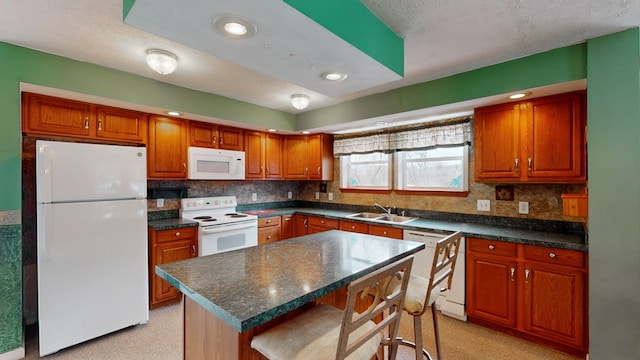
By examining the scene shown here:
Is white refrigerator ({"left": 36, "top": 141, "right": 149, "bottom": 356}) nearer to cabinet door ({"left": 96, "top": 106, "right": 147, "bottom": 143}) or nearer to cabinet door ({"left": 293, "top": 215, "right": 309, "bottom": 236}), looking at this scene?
cabinet door ({"left": 96, "top": 106, "right": 147, "bottom": 143})

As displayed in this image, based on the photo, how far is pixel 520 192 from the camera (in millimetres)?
2811

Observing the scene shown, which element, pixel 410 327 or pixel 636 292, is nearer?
pixel 636 292

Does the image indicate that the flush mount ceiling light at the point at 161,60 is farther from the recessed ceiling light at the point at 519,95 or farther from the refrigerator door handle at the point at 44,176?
the recessed ceiling light at the point at 519,95

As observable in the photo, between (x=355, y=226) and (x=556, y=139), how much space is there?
211cm

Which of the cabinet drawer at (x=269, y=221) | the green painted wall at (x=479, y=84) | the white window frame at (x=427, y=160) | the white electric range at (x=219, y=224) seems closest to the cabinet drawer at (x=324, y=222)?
the cabinet drawer at (x=269, y=221)

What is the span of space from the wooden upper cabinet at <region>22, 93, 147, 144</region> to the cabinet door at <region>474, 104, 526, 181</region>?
3463 millimetres

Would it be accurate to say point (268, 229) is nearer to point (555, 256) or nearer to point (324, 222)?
point (324, 222)

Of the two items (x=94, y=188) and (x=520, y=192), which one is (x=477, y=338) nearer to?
(x=520, y=192)

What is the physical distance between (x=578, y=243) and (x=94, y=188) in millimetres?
3913

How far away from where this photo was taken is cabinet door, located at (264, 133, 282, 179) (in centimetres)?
420

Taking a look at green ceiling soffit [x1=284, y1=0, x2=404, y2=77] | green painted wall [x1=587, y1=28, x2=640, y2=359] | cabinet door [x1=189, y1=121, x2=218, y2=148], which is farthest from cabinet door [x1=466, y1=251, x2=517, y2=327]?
cabinet door [x1=189, y1=121, x2=218, y2=148]

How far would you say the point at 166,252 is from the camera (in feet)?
9.87

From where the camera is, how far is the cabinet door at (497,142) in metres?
2.57

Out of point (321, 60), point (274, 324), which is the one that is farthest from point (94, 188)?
point (321, 60)
